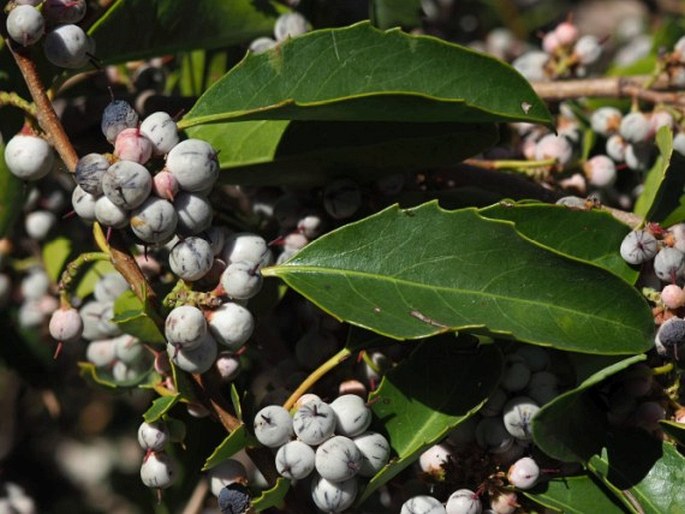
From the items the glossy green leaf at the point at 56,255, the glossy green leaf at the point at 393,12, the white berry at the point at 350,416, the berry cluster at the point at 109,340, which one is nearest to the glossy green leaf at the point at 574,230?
the white berry at the point at 350,416

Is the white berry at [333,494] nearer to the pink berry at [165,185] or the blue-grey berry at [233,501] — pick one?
the blue-grey berry at [233,501]

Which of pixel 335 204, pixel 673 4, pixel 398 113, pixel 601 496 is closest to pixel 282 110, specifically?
pixel 398 113

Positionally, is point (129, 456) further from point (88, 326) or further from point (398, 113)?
point (398, 113)

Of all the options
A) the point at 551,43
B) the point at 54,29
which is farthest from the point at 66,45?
the point at 551,43

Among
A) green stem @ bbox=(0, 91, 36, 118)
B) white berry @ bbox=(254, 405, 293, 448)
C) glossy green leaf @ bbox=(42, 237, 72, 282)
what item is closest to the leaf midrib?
white berry @ bbox=(254, 405, 293, 448)

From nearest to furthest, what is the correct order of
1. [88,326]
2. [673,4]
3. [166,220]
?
[166,220]
[88,326]
[673,4]

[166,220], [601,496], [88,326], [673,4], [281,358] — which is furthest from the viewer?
[673,4]
